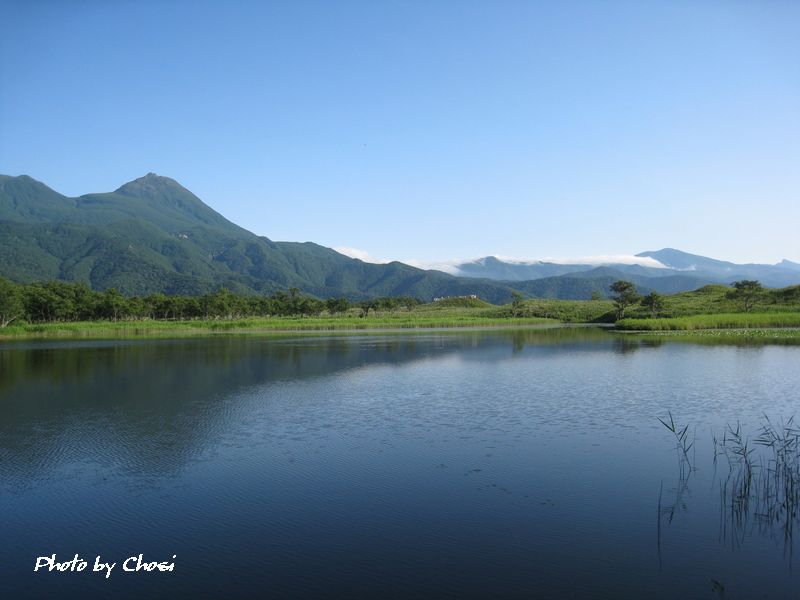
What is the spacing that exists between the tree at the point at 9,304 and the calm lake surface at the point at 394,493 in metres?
58.6

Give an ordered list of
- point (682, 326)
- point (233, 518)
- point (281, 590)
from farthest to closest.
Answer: point (682, 326) < point (233, 518) < point (281, 590)

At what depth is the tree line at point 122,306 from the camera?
79.4m

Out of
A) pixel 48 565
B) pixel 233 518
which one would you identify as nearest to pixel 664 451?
pixel 233 518

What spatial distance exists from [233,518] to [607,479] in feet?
23.7

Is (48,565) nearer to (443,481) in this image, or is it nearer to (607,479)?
(443,481)

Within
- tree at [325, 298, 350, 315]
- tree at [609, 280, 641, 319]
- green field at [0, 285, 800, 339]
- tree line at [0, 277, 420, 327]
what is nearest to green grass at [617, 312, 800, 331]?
green field at [0, 285, 800, 339]

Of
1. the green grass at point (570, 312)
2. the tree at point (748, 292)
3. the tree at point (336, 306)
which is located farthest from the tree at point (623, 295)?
the tree at point (336, 306)

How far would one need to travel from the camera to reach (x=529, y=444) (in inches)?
550

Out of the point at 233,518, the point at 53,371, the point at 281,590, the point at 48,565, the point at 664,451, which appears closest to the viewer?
the point at 281,590

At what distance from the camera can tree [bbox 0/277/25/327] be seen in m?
70.4

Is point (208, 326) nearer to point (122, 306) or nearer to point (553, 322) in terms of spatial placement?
point (122, 306)

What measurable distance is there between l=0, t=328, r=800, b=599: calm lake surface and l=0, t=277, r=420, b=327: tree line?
223ft

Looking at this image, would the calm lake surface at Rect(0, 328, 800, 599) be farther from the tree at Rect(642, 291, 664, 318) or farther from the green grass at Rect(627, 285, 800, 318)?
the tree at Rect(642, 291, 664, 318)

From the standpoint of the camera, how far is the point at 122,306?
299 ft
